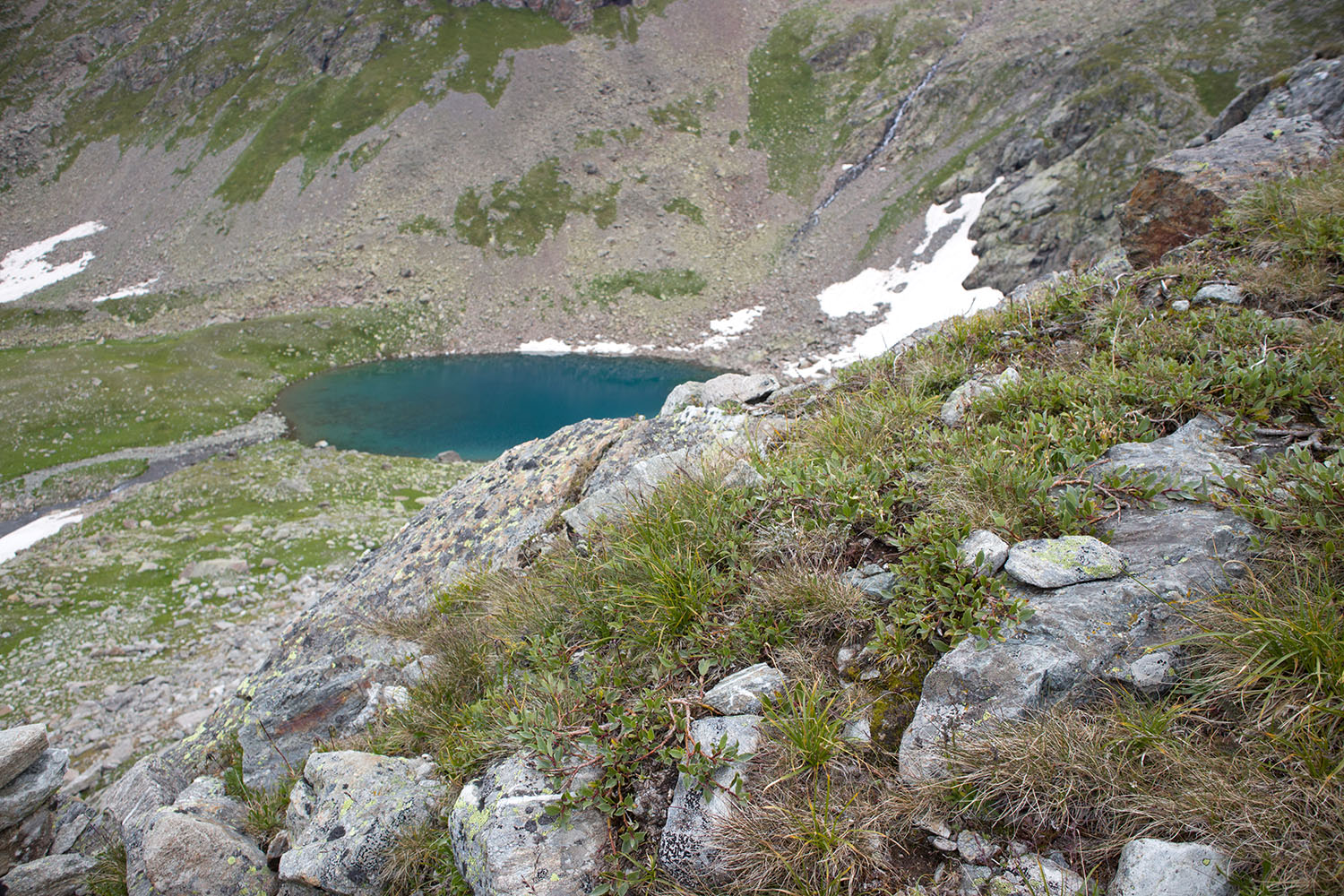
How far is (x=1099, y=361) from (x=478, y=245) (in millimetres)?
74880

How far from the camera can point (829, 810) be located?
321 cm

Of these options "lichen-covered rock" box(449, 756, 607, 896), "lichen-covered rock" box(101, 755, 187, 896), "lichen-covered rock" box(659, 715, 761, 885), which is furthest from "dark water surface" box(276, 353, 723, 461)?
"lichen-covered rock" box(659, 715, 761, 885)

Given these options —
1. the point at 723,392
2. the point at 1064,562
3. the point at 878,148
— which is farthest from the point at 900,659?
the point at 878,148

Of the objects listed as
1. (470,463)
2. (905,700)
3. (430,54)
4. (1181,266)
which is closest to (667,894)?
(905,700)

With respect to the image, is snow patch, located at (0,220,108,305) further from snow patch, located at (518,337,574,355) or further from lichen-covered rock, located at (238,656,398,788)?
lichen-covered rock, located at (238,656,398,788)

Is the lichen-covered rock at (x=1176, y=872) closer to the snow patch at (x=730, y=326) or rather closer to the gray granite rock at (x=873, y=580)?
the gray granite rock at (x=873, y=580)

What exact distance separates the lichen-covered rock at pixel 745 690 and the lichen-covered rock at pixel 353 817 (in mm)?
2316

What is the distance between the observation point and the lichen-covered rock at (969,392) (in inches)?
227

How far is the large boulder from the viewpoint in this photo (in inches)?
341

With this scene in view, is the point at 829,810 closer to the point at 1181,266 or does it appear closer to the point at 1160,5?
the point at 1181,266

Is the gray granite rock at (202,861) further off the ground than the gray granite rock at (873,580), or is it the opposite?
the gray granite rock at (873,580)

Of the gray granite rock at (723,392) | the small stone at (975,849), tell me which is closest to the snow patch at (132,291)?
the gray granite rock at (723,392)

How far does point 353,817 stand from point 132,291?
89.6 meters

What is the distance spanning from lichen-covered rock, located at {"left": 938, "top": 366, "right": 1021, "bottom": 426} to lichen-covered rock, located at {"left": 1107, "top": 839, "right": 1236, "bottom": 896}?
145 inches
